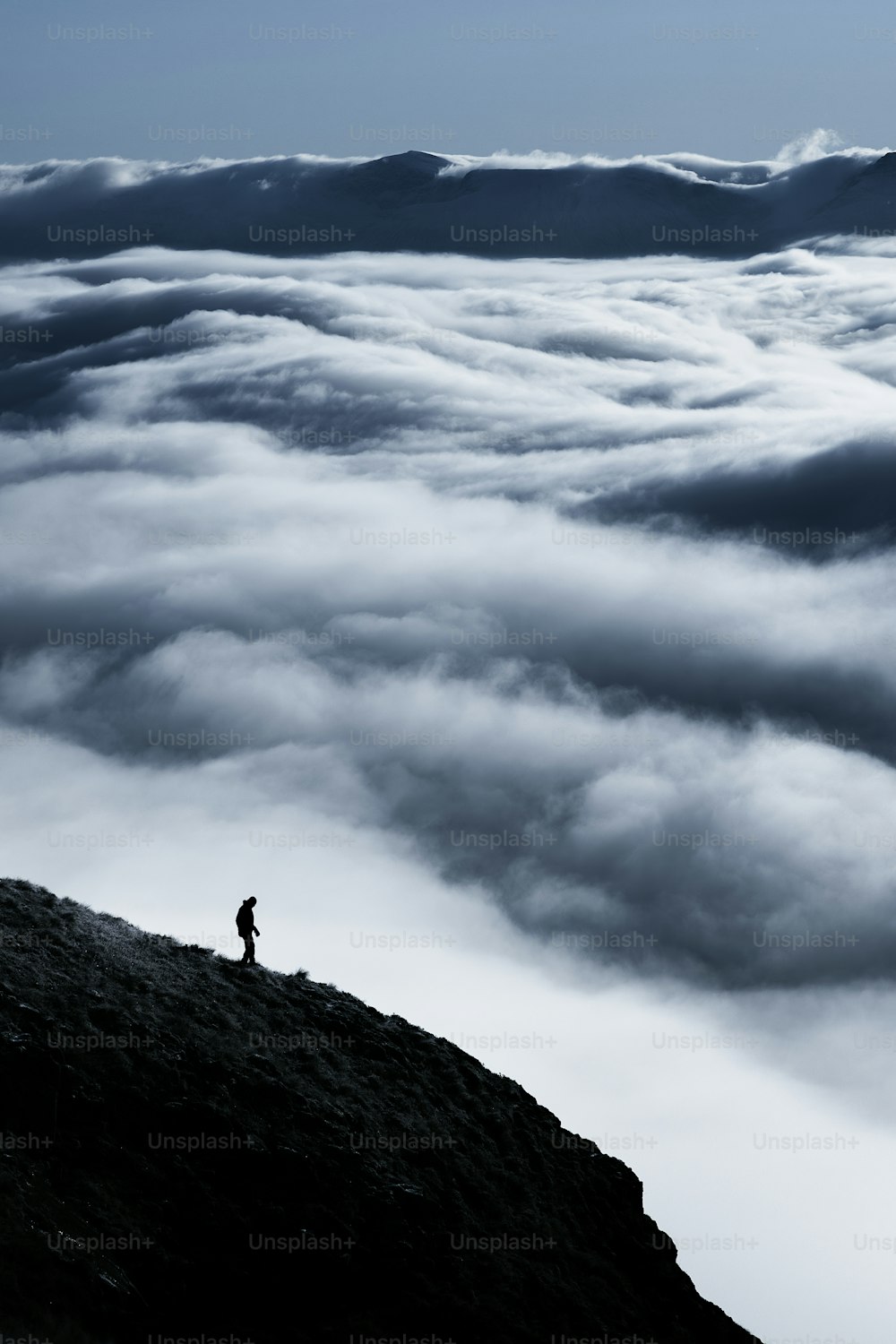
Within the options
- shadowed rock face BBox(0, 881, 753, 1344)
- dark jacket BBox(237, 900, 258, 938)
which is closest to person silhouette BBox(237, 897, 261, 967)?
dark jacket BBox(237, 900, 258, 938)

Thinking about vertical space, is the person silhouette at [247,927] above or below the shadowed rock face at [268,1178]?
above

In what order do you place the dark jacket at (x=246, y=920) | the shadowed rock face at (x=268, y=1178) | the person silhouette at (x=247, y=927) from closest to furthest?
the shadowed rock face at (x=268, y=1178)
the person silhouette at (x=247, y=927)
the dark jacket at (x=246, y=920)

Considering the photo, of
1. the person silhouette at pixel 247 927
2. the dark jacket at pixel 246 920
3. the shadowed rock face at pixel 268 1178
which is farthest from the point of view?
the dark jacket at pixel 246 920

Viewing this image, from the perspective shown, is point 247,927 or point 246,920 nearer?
point 246,920

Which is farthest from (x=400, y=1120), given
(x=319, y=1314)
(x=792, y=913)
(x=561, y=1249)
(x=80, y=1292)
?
(x=792, y=913)

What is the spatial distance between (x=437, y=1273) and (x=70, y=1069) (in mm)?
7968

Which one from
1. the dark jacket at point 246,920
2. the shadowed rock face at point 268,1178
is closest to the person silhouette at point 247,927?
the dark jacket at point 246,920

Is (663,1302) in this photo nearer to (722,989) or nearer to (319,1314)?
(319,1314)

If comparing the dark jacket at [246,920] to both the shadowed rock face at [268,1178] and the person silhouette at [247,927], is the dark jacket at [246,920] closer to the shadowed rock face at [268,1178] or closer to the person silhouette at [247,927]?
the person silhouette at [247,927]

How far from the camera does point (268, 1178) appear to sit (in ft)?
78.5

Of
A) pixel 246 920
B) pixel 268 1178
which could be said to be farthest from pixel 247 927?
pixel 268 1178

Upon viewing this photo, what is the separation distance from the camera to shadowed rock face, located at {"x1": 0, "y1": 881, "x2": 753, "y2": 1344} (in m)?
20.6

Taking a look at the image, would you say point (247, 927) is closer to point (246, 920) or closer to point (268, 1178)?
point (246, 920)

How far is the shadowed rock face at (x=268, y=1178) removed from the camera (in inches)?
813
